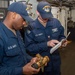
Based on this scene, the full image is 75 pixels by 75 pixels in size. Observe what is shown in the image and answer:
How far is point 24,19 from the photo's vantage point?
146cm

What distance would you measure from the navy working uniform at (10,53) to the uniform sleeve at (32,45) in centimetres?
58

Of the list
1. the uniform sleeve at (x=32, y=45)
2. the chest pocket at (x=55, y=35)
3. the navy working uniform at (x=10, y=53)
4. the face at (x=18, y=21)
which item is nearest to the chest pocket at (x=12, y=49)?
the navy working uniform at (x=10, y=53)

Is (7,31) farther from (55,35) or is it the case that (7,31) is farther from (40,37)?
(55,35)

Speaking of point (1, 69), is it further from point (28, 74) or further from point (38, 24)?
point (38, 24)

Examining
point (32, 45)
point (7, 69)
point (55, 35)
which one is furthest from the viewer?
point (55, 35)

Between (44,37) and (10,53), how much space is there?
83 cm

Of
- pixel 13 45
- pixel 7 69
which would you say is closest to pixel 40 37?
pixel 13 45

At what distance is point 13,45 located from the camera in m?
1.50

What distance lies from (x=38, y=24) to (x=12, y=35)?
771 millimetres

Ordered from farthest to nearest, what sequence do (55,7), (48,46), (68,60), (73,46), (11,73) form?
(73,46) < (55,7) < (68,60) < (48,46) < (11,73)

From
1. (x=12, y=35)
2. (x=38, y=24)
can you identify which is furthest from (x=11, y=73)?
(x=38, y=24)

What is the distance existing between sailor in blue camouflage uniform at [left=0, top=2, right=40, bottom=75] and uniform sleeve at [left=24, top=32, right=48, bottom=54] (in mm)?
606

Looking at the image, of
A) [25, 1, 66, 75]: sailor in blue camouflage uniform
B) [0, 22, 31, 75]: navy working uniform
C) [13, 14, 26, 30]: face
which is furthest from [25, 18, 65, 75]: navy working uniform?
[13, 14, 26, 30]: face

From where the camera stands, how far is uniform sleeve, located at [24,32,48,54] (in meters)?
2.16
